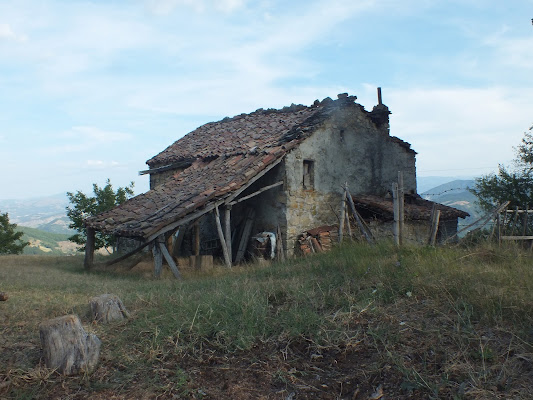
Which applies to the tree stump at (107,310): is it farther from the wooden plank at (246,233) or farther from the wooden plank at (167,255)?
the wooden plank at (246,233)

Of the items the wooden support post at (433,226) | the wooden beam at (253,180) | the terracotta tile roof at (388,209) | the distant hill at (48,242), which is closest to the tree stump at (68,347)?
the wooden support post at (433,226)

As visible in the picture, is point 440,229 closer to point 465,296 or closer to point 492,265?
point 492,265

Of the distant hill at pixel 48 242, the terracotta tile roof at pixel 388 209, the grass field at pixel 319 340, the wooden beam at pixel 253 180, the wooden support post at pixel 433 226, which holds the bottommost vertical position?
the distant hill at pixel 48 242

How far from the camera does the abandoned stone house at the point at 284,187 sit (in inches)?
477

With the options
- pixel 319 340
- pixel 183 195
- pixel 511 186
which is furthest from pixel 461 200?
pixel 319 340

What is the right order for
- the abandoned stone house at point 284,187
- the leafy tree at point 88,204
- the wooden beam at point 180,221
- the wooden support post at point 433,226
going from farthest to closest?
the leafy tree at point 88,204, the abandoned stone house at point 284,187, the wooden beam at point 180,221, the wooden support post at point 433,226

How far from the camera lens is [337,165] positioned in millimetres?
14094

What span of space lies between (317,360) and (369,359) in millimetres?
502

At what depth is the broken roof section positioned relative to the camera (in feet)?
37.8

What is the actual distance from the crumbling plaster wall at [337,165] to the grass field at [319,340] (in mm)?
6545

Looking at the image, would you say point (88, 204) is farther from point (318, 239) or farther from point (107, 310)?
point (107, 310)

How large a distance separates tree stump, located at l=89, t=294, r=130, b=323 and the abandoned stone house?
507 cm

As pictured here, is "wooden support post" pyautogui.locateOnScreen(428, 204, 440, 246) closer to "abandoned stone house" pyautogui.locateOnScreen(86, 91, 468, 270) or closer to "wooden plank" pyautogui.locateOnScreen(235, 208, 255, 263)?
"abandoned stone house" pyautogui.locateOnScreen(86, 91, 468, 270)

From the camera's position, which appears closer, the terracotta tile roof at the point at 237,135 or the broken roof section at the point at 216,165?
the broken roof section at the point at 216,165
